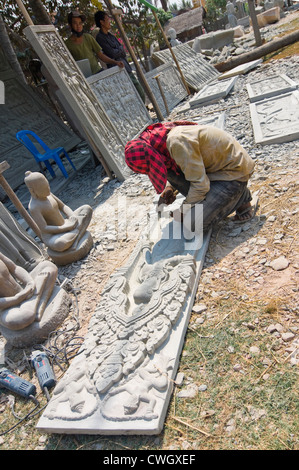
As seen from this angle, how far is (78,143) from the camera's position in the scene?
9266 mm

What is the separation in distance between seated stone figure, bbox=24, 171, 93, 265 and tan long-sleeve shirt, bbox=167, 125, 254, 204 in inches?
60.7

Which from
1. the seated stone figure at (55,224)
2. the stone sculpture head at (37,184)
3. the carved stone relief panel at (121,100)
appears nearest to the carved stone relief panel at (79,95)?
the carved stone relief panel at (121,100)

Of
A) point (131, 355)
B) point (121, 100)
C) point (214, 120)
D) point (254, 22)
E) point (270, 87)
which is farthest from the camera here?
point (254, 22)

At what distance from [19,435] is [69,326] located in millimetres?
987

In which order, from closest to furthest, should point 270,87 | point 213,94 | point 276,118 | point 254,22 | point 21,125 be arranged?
point 276,118 < point 270,87 < point 213,94 < point 21,125 < point 254,22

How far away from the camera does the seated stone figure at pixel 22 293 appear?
9.80 ft

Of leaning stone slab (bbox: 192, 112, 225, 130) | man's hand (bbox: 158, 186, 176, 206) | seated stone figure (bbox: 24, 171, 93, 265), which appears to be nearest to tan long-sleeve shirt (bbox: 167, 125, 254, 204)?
man's hand (bbox: 158, 186, 176, 206)

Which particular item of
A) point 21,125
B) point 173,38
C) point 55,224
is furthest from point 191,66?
point 55,224

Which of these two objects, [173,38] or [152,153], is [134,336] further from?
[173,38]

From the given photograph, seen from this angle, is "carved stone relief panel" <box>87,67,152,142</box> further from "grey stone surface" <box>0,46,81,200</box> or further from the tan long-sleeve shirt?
the tan long-sleeve shirt

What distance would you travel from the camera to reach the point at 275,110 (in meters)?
5.70

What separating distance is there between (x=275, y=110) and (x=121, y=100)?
122 inches

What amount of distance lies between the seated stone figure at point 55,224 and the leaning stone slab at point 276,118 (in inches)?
114

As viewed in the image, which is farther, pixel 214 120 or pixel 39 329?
pixel 214 120
